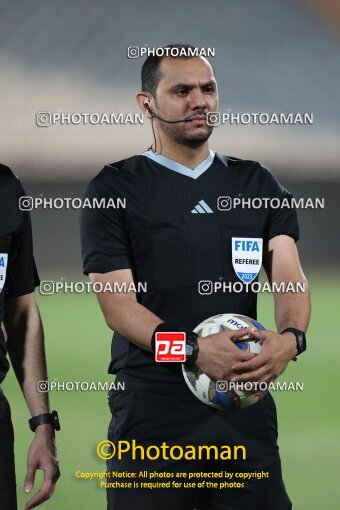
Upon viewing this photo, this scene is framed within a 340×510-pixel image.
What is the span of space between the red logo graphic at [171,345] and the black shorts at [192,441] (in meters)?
0.18

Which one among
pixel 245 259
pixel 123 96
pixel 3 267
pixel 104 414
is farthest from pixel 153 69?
pixel 104 414

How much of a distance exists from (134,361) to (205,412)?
0.29 m

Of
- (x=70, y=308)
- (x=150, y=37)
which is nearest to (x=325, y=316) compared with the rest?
(x=70, y=308)

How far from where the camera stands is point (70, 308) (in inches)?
401

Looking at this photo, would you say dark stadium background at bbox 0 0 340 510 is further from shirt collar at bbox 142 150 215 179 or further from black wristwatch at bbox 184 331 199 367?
black wristwatch at bbox 184 331 199 367

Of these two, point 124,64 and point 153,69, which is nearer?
point 153,69

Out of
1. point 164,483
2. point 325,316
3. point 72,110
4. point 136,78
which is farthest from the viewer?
point 325,316

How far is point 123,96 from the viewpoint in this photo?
14.1 ft

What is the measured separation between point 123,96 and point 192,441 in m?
1.99

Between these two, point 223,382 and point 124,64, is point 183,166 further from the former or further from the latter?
point 124,64

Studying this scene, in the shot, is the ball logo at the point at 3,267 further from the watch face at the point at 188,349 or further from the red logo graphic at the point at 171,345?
the watch face at the point at 188,349

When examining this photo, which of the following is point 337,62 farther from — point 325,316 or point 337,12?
point 325,316

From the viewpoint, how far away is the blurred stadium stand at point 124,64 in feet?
14.4

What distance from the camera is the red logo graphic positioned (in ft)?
9.03
